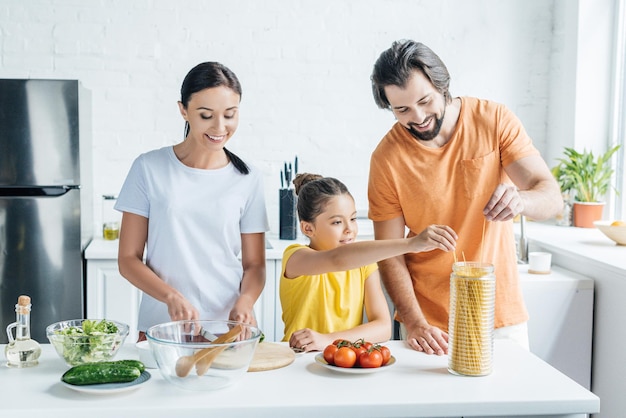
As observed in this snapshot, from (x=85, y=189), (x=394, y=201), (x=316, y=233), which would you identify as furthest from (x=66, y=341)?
(x=85, y=189)

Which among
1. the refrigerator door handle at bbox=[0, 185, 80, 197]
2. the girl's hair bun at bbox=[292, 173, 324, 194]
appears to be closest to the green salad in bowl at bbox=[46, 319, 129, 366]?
the girl's hair bun at bbox=[292, 173, 324, 194]

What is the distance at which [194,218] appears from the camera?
6.65 feet

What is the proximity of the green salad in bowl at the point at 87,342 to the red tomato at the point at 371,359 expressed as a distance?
0.57 m

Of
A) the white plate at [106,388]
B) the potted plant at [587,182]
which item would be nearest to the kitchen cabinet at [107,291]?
the white plate at [106,388]

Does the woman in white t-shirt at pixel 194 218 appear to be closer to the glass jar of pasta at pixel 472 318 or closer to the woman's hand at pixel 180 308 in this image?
the woman's hand at pixel 180 308

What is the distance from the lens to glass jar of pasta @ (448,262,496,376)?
5.30 ft

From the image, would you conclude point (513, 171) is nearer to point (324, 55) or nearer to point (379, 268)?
point (379, 268)

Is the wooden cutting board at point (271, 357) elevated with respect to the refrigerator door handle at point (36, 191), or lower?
lower

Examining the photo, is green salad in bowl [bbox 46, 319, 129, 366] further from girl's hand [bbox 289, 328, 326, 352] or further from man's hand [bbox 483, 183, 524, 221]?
man's hand [bbox 483, 183, 524, 221]

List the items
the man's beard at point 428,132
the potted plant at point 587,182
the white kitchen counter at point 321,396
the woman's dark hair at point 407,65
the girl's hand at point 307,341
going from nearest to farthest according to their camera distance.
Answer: the white kitchen counter at point 321,396, the girl's hand at point 307,341, the woman's dark hair at point 407,65, the man's beard at point 428,132, the potted plant at point 587,182

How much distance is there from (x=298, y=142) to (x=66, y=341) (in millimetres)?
2478

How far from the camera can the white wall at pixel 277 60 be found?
3775mm

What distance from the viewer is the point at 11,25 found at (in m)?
3.71

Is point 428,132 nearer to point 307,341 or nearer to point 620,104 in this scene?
point 307,341
